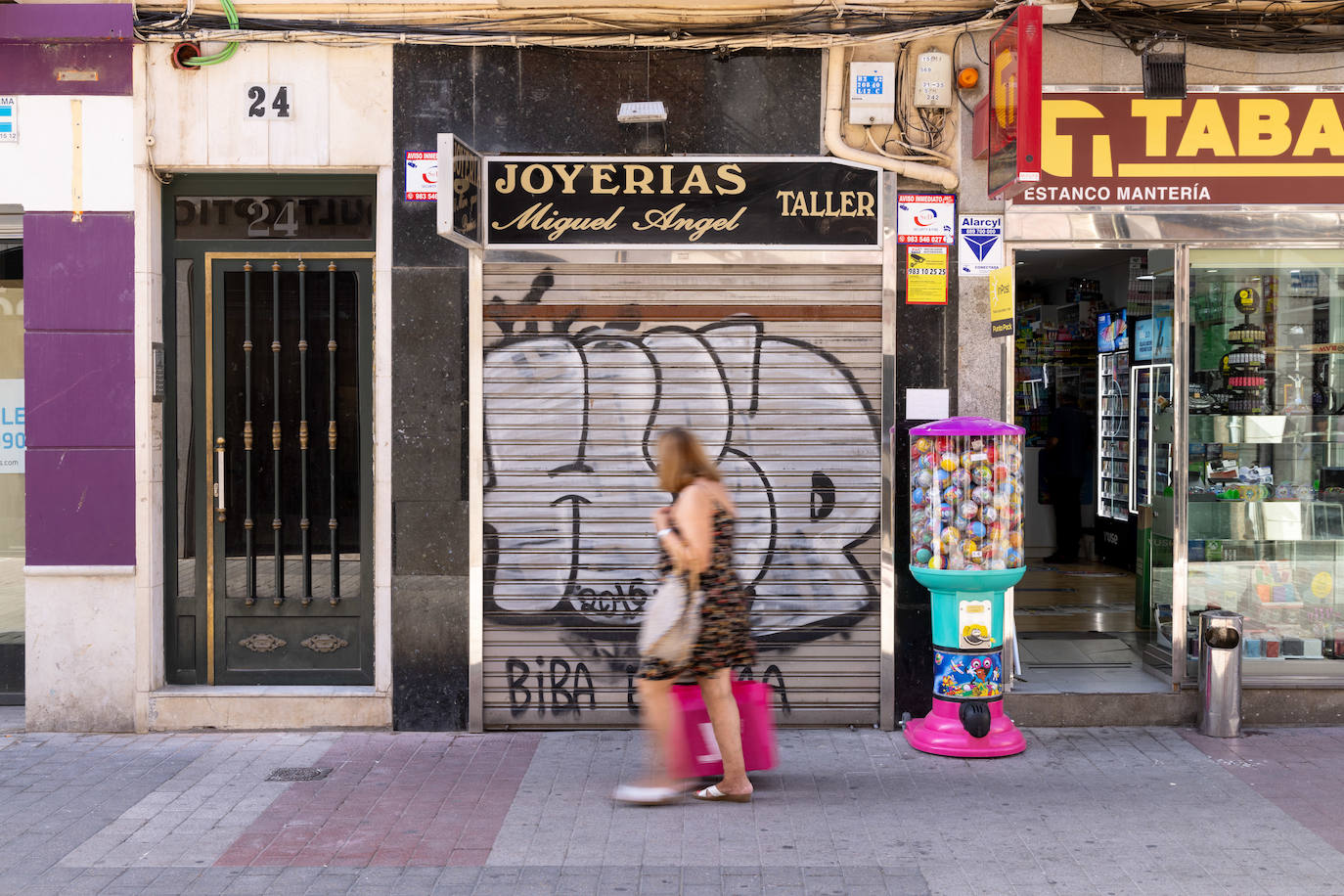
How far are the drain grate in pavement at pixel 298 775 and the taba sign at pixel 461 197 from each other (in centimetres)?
288

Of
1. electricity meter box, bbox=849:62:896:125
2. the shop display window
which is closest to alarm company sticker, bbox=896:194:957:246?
electricity meter box, bbox=849:62:896:125

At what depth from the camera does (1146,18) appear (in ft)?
21.9

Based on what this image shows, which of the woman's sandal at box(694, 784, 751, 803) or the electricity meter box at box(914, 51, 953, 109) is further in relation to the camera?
the electricity meter box at box(914, 51, 953, 109)

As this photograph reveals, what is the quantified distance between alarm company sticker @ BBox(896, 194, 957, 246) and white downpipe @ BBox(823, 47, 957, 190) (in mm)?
114

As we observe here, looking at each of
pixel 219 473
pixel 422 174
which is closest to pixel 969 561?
pixel 422 174

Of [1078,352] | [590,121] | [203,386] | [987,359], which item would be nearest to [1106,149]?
[987,359]

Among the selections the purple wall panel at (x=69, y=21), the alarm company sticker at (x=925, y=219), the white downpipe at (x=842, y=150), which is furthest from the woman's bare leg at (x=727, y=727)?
the purple wall panel at (x=69, y=21)

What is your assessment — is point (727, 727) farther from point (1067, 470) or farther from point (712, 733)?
point (1067, 470)

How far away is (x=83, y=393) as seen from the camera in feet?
22.2

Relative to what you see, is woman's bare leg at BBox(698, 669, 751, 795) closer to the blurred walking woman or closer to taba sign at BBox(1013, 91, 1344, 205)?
the blurred walking woman

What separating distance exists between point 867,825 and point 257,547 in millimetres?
4056

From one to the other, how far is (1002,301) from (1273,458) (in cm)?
218

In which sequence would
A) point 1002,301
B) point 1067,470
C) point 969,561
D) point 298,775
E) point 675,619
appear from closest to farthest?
point 675,619
point 298,775
point 969,561
point 1002,301
point 1067,470

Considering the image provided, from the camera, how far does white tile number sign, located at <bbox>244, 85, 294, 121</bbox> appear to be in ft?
22.1
